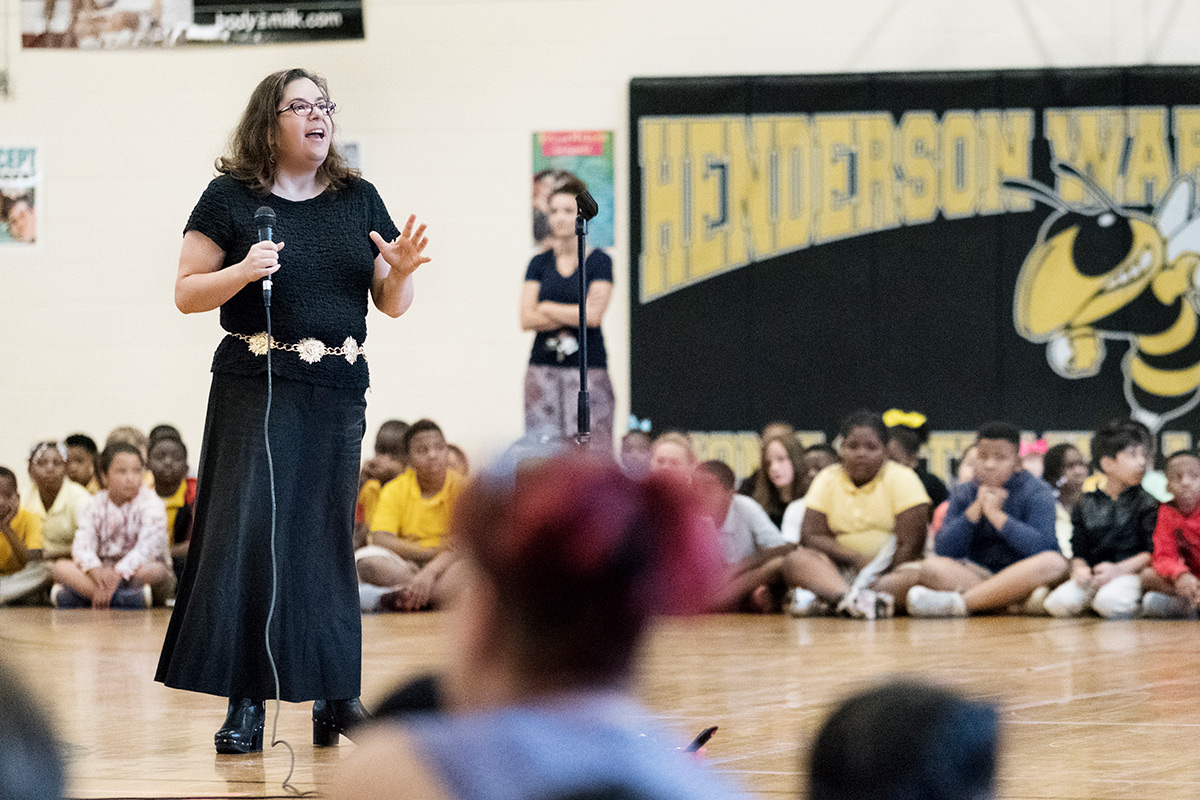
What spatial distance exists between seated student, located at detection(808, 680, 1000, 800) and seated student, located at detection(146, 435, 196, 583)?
6.80 meters

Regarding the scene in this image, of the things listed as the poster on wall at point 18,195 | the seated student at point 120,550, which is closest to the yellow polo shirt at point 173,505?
the seated student at point 120,550

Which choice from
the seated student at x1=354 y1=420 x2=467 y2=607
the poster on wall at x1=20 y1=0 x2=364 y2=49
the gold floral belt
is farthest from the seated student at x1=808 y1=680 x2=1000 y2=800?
the poster on wall at x1=20 y1=0 x2=364 y2=49

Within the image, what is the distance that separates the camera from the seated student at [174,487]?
24.9ft

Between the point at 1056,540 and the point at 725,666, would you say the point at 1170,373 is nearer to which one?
the point at 1056,540

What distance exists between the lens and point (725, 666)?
4.86m

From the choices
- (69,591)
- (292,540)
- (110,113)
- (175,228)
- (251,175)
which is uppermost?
(110,113)

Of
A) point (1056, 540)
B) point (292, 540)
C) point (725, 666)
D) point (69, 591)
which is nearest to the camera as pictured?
point (292, 540)

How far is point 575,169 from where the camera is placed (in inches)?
342

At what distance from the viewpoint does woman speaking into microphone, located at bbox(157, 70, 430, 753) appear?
10.6 feet

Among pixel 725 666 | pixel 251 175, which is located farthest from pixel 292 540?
pixel 725 666

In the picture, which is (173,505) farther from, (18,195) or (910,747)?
(910,747)

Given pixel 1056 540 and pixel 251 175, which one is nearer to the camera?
pixel 251 175

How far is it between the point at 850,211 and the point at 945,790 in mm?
7615

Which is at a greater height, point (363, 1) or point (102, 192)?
point (363, 1)
